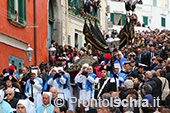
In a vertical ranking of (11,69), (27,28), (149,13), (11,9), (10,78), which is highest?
(149,13)

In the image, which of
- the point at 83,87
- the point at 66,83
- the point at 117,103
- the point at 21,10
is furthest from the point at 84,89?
the point at 21,10

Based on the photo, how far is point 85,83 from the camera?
56.4 ft

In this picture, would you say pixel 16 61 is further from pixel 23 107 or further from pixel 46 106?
pixel 23 107

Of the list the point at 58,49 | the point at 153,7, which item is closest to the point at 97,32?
the point at 58,49

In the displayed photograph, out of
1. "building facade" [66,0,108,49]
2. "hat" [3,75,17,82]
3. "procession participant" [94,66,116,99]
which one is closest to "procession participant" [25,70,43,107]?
"hat" [3,75,17,82]

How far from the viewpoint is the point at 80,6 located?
34.6 meters

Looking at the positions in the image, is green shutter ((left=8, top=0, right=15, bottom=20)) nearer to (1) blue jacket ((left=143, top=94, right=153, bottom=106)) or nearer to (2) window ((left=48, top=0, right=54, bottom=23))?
(2) window ((left=48, top=0, right=54, bottom=23))

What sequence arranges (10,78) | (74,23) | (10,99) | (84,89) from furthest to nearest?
(74,23) → (84,89) → (10,78) → (10,99)

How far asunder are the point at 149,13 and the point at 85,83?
183 feet

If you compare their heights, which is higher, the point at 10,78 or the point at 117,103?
the point at 10,78

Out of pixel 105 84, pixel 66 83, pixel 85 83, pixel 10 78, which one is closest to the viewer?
pixel 105 84

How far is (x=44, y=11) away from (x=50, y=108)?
591 inches

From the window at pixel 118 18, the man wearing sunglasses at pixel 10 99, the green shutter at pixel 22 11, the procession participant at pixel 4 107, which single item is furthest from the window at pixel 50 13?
the window at pixel 118 18

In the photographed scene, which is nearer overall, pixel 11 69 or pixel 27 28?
pixel 11 69
